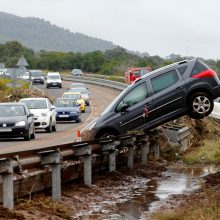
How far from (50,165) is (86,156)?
2.05 meters

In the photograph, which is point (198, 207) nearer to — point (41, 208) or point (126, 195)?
point (41, 208)

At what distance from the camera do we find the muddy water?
477 inches

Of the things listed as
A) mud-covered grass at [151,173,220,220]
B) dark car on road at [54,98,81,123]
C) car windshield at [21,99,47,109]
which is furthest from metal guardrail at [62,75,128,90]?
mud-covered grass at [151,173,220,220]

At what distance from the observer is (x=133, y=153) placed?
19438 millimetres

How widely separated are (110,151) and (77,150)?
2.79 m

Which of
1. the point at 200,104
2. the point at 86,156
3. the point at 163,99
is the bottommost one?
the point at 86,156

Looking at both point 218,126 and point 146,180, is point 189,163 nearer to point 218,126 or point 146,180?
point 146,180

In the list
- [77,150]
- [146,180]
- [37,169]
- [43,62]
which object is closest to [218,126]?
[146,180]

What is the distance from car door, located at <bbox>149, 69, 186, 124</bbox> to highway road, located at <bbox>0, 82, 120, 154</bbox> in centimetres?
438

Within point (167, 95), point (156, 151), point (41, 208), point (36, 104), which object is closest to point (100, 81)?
point (36, 104)

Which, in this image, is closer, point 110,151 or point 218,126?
point 110,151

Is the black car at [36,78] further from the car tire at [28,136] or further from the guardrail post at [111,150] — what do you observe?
the guardrail post at [111,150]

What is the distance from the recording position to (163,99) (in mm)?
20266

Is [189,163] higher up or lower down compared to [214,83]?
lower down
